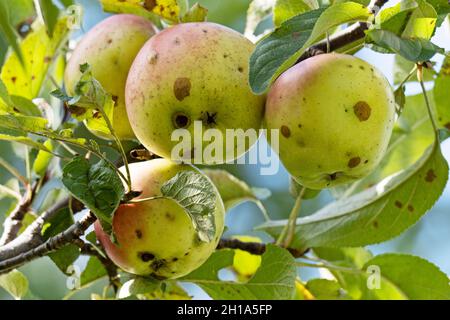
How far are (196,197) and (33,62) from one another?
1.82 feet

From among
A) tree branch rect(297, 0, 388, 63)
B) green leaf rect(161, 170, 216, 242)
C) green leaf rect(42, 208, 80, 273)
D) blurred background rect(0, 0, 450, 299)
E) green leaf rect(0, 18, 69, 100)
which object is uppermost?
tree branch rect(297, 0, 388, 63)

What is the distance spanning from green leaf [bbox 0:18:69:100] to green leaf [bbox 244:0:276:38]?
353mm

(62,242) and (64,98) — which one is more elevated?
(64,98)

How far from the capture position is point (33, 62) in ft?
4.86

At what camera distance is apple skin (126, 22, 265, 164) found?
1116 millimetres

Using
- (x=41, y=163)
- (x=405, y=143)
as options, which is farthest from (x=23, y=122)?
(x=405, y=143)

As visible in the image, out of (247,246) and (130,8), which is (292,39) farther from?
(247,246)

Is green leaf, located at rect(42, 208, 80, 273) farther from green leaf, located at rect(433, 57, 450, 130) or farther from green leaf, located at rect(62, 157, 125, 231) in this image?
green leaf, located at rect(433, 57, 450, 130)

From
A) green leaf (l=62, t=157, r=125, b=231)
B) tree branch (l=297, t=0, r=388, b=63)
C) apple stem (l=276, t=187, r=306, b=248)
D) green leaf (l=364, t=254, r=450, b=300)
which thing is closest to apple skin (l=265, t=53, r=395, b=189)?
tree branch (l=297, t=0, r=388, b=63)

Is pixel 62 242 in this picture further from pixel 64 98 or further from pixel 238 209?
pixel 238 209
